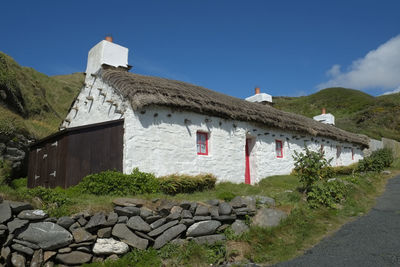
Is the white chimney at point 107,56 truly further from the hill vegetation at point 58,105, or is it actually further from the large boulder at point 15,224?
the large boulder at point 15,224

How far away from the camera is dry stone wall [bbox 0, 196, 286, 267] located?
5.21 m

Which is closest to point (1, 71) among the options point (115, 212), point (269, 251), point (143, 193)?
point (143, 193)

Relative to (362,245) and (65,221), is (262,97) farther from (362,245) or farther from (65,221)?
(65,221)

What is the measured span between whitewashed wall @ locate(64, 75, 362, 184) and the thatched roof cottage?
31 mm

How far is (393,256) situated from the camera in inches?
222

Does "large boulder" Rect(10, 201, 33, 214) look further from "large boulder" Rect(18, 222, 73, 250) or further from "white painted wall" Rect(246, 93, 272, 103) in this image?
"white painted wall" Rect(246, 93, 272, 103)

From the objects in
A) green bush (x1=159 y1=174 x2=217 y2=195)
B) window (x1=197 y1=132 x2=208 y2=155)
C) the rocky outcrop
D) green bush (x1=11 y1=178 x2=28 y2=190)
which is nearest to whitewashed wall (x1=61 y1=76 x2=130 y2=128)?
the rocky outcrop

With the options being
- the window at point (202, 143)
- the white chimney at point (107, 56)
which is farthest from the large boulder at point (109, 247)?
the white chimney at point (107, 56)

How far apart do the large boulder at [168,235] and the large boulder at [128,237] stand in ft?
0.83

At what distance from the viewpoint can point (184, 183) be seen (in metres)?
9.27

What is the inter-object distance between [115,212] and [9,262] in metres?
2.02

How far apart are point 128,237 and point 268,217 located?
3712 mm

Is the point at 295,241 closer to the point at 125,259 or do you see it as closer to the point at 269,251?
the point at 269,251

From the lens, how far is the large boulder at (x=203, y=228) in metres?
6.54
